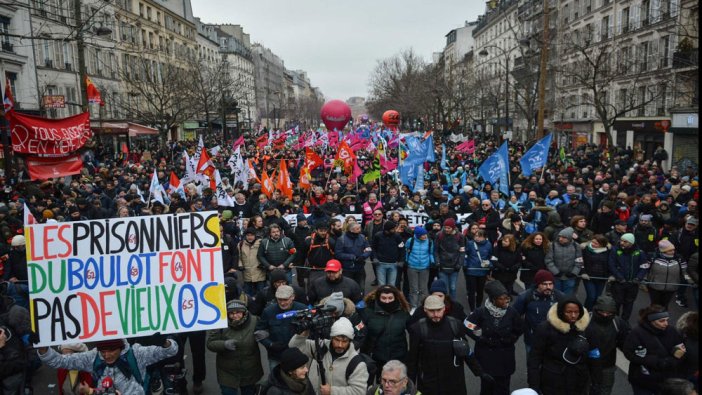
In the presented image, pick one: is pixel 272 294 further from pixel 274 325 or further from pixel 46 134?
pixel 46 134

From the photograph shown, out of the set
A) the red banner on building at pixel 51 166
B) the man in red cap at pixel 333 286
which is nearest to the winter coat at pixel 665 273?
the man in red cap at pixel 333 286

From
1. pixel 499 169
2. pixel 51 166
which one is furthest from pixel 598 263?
pixel 51 166

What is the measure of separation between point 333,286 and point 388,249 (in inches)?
93.0

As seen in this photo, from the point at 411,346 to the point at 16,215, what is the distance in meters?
9.46

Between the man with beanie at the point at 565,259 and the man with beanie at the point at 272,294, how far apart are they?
3772mm

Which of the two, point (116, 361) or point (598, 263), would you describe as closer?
point (116, 361)

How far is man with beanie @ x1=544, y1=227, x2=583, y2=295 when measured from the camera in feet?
23.8

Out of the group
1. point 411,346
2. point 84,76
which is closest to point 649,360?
point 411,346

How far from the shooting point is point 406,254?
8086 millimetres

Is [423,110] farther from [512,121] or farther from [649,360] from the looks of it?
[649,360]

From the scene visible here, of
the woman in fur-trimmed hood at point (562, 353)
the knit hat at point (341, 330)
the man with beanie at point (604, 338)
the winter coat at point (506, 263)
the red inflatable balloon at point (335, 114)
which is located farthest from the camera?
→ the red inflatable balloon at point (335, 114)

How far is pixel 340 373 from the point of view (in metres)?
3.96

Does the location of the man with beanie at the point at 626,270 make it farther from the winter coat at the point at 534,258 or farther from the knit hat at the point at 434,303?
the knit hat at the point at 434,303

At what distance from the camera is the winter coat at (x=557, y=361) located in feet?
14.5
